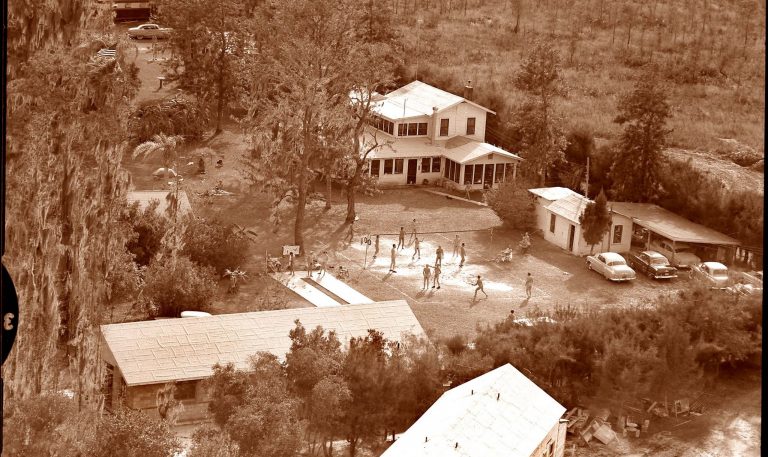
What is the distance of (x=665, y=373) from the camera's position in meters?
11.9

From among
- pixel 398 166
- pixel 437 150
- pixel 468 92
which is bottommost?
pixel 398 166

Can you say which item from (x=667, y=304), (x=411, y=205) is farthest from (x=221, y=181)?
(x=667, y=304)

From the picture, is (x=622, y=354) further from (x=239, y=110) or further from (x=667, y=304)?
(x=239, y=110)

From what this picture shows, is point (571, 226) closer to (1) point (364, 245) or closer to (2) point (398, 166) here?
(1) point (364, 245)

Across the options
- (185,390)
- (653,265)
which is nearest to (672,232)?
(653,265)

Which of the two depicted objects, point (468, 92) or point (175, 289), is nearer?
point (175, 289)

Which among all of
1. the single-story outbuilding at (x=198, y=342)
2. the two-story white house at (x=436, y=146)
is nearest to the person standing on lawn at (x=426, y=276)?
the single-story outbuilding at (x=198, y=342)

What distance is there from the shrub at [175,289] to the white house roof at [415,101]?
313 inches

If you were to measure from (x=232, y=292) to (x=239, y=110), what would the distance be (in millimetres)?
9742

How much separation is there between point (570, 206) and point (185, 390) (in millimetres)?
8562

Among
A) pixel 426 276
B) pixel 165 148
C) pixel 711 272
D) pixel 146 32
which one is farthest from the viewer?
pixel 146 32

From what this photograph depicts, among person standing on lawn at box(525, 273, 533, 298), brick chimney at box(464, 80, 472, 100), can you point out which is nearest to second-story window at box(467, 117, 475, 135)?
brick chimney at box(464, 80, 472, 100)

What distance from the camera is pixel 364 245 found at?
17.4 meters

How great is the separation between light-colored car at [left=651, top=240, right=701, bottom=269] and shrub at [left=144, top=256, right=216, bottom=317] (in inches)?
294
